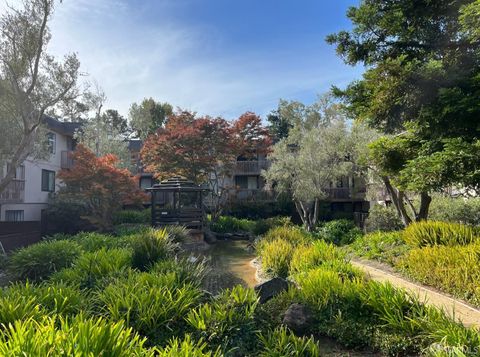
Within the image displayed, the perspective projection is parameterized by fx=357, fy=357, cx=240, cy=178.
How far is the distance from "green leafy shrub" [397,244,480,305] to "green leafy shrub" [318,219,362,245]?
7751 mm

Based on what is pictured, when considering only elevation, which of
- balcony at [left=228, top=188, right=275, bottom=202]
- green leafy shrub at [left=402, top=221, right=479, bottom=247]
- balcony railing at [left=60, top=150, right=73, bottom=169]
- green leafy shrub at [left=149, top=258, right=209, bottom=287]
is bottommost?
green leafy shrub at [left=149, top=258, right=209, bottom=287]

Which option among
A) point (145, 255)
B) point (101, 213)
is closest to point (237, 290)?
point (145, 255)

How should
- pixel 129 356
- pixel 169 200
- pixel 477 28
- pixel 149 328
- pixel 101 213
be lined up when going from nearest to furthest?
1. pixel 129 356
2. pixel 149 328
3. pixel 477 28
4. pixel 101 213
5. pixel 169 200

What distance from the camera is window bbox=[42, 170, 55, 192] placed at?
24117mm

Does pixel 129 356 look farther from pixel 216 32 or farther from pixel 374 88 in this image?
→ pixel 216 32

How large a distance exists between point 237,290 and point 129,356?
3.23 metres

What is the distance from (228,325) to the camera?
17.4 feet

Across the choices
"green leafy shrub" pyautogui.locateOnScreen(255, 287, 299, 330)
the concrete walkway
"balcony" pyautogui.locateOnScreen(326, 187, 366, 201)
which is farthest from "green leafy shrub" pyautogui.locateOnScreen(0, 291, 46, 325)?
"balcony" pyautogui.locateOnScreen(326, 187, 366, 201)

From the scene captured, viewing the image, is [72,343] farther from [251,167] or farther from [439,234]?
[251,167]

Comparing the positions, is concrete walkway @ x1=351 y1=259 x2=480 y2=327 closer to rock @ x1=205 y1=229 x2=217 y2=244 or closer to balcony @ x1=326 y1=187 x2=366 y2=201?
rock @ x1=205 y1=229 x2=217 y2=244

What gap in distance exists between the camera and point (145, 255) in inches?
382

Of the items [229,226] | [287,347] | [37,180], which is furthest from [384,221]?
[37,180]

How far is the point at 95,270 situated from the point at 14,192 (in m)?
14.8

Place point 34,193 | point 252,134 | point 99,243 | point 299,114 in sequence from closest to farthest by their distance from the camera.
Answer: point 99,243, point 34,193, point 252,134, point 299,114
